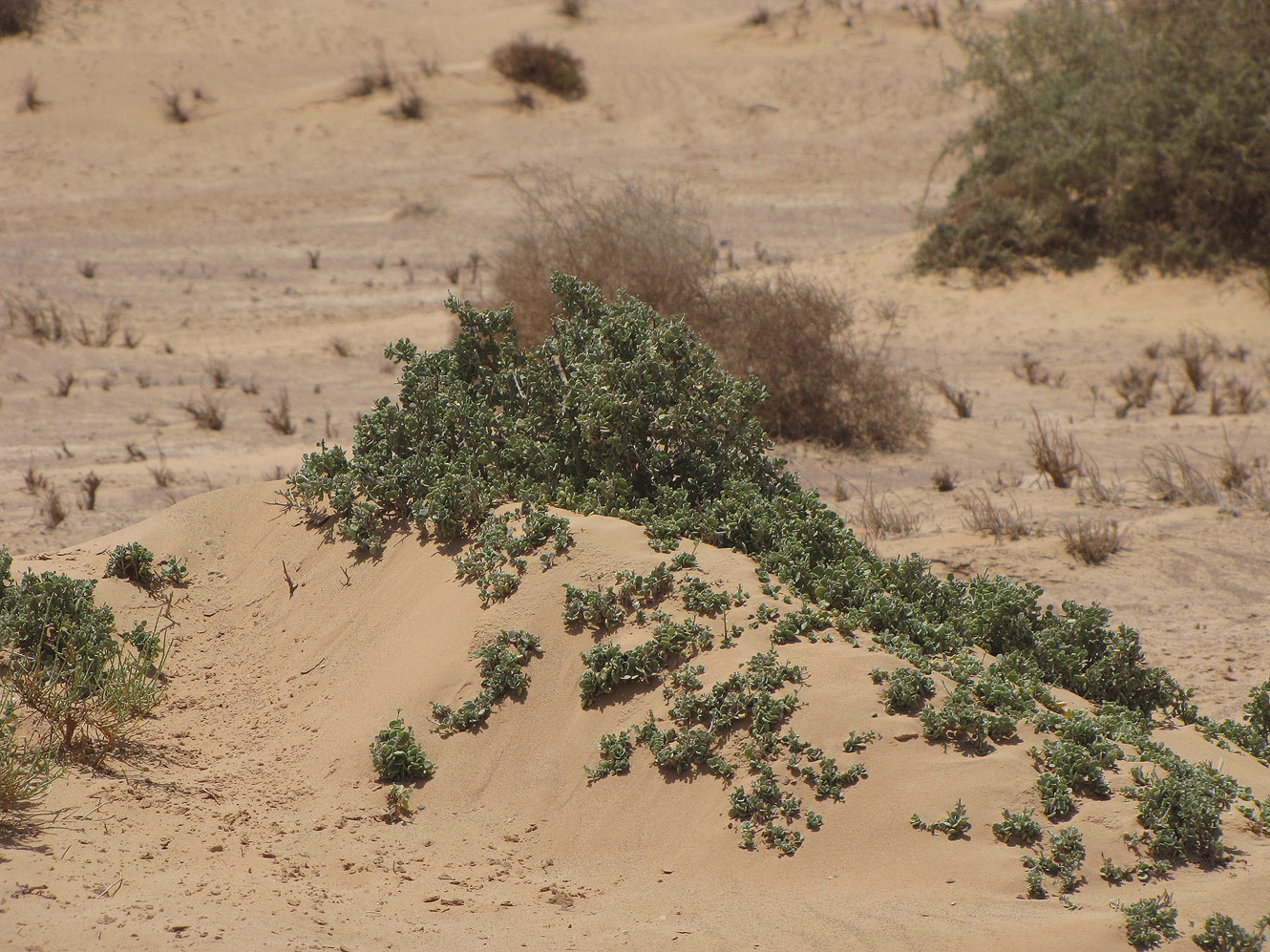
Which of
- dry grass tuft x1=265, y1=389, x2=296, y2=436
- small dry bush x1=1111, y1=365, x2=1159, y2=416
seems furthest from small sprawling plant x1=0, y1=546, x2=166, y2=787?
small dry bush x1=1111, y1=365, x2=1159, y2=416

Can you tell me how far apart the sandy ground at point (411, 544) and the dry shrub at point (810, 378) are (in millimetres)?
326

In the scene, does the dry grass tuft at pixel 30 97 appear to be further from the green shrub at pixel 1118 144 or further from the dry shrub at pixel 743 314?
the green shrub at pixel 1118 144

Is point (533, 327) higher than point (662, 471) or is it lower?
lower

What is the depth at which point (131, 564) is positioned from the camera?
4.74 meters

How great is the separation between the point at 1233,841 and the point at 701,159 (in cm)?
1818

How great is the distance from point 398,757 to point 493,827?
1.29 feet

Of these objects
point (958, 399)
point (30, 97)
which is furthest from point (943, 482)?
point (30, 97)

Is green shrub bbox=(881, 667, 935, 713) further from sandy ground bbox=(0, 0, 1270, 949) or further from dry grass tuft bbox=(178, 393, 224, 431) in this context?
dry grass tuft bbox=(178, 393, 224, 431)

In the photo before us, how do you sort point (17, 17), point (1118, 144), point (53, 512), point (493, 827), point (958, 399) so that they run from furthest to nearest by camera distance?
point (17, 17)
point (1118, 144)
point (958, 399)
point (53, 512)
point (493, 827)

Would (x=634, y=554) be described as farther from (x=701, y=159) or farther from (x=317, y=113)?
(x=317, y=113)

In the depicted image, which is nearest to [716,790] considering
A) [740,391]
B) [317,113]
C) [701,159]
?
[740,391]

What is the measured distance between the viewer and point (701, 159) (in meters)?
20.2

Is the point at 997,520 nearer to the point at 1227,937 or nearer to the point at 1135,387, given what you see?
the point at 1227,937

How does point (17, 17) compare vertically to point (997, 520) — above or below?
above
